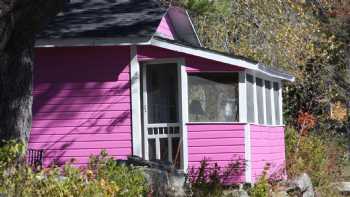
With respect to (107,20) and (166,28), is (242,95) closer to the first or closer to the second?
(107,20)

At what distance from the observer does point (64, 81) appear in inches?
674

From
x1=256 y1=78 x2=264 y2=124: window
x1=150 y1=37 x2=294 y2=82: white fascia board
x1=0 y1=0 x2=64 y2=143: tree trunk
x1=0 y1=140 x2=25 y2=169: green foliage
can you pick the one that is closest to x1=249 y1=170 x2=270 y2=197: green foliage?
x1=150 y1=37 x2=294 y2=82: white fascia board

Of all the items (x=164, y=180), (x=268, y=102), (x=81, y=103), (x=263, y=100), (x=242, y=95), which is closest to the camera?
(x=164, y=180)

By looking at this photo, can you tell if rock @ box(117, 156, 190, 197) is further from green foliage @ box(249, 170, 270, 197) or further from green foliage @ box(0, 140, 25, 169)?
green foliage @ box(0, 140, 25, 169)

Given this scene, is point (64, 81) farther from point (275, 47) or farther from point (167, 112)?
point (275, 47)

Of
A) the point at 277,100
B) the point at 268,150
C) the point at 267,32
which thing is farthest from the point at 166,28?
the point at 267,32

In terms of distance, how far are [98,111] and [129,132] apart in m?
0.76

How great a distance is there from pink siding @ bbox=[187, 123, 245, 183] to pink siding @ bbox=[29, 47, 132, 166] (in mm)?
1298

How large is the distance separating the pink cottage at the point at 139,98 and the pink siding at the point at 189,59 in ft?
0.06

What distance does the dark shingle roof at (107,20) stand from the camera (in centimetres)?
1661

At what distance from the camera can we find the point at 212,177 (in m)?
15.2

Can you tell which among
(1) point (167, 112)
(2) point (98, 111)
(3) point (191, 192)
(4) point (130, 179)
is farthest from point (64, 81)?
(4) point (130, 179)

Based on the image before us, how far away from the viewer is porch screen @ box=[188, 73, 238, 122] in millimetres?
16859

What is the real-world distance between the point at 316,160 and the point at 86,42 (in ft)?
25.0
